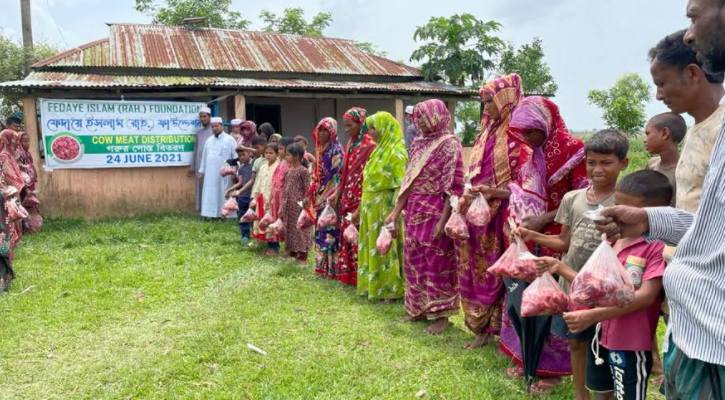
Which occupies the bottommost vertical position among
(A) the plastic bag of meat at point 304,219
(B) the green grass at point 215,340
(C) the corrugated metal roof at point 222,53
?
(B) the green grass at point 215,340

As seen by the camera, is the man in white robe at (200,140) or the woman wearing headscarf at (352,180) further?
the man in white robe at (200,140)

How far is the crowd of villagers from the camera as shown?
5.58 meters

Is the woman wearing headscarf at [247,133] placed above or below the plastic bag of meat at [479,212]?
above

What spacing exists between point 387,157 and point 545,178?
1.93m

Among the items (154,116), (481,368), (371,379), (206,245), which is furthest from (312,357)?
(154,116)

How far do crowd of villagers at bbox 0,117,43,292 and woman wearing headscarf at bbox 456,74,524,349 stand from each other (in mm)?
4599

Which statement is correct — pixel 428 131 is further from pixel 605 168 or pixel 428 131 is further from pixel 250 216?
pixel 250 216

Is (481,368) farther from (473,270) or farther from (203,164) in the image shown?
(203,164)

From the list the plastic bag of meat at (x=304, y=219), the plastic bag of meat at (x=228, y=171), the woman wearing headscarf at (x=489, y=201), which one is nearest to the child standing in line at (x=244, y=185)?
the plastic bag of meat at (x=228, y=171)

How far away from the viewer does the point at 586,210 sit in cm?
262

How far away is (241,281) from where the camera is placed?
592 centimetres

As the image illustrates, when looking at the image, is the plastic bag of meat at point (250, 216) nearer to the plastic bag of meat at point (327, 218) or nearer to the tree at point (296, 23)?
the plastic bag of meat at point (327, 218)

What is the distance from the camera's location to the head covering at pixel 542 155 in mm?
3098

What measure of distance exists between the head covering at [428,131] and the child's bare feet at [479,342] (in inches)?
50.0
